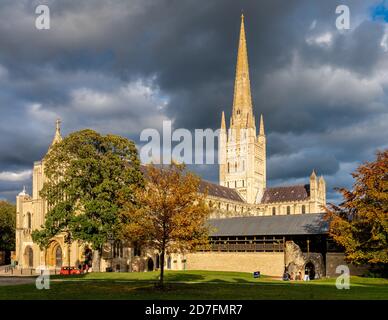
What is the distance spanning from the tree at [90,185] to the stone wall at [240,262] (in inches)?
700

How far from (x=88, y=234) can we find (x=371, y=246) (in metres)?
24.9

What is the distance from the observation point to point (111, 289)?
90.5 feet

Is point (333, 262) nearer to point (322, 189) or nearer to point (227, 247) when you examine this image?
point (227, 247)

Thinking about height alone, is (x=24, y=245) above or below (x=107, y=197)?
below

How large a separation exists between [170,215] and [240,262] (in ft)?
104

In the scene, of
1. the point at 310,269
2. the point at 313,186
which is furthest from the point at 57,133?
the point at 313,186

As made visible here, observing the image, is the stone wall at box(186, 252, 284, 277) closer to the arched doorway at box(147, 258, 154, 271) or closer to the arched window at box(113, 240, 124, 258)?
the arched doorway at box(147, 258, 154, 271)

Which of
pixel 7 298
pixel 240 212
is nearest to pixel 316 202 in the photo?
pixel 240 212

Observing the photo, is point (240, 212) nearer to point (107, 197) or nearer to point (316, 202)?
point (316, 202)

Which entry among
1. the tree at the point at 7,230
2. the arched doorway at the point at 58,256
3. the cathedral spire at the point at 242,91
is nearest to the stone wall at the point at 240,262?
the arched doorway at the point at 58,256

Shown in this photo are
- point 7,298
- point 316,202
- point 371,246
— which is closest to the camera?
point 7,298

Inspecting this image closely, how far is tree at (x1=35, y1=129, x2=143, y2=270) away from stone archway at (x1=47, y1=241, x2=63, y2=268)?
1766cm

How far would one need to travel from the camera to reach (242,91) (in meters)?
130

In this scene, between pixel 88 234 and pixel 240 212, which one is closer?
pixel 88 234
